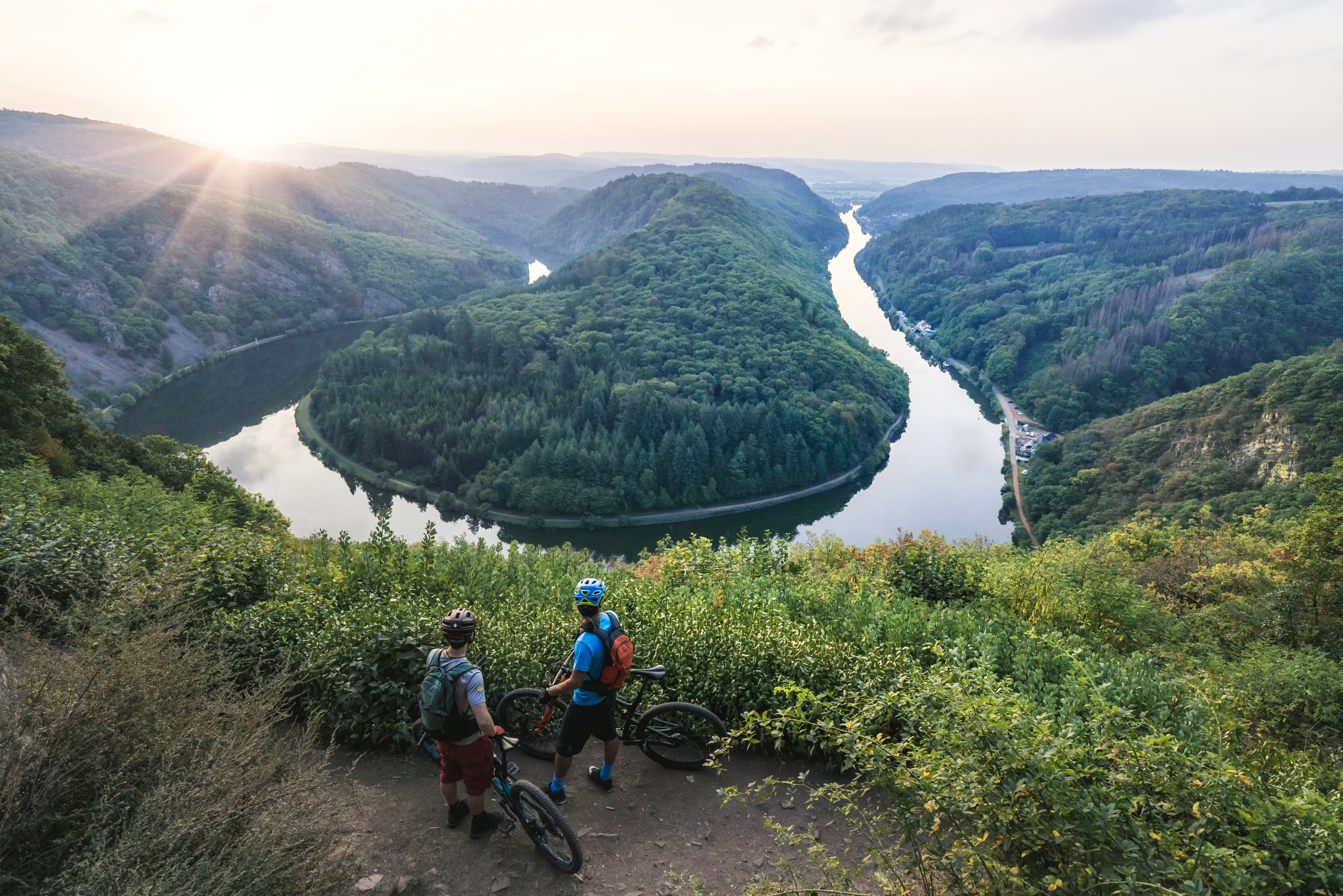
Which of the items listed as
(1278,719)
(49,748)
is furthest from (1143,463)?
(49,748)

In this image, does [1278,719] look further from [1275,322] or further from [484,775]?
[1275,322]

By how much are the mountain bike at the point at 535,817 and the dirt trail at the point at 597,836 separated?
6.1 inches

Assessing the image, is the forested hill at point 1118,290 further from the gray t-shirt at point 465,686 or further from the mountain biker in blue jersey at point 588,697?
the gray t-shirt at point 465,686

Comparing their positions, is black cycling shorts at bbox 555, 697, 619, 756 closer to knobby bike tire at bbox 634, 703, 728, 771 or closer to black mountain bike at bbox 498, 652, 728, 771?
black mountain bike at bbox 498, 652, 728, 771

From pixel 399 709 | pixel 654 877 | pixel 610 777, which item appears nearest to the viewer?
pixel 654 877

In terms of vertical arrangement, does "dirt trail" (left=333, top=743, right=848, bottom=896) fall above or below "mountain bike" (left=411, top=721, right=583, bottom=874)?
below

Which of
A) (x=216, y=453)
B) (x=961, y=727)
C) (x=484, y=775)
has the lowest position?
(x=216, y=453)

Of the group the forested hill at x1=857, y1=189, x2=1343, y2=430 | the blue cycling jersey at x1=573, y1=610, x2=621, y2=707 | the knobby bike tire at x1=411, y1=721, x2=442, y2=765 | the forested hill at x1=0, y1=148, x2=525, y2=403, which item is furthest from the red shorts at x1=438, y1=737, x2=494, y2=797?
the forested hill at x1=0, y1=148, x2=525, y2=403

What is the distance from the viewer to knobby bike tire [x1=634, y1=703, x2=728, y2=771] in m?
6.19

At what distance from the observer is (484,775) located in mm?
5355

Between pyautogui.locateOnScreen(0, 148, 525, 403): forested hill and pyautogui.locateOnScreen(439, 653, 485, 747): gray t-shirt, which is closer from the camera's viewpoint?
pyautogui.locateOnScreen(439, 653, 485, 747): gray t-shirt

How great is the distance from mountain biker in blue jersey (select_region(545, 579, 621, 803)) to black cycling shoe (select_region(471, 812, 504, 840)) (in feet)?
1.63

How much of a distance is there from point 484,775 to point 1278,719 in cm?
988

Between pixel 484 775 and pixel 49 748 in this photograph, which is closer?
pixel 49 748
